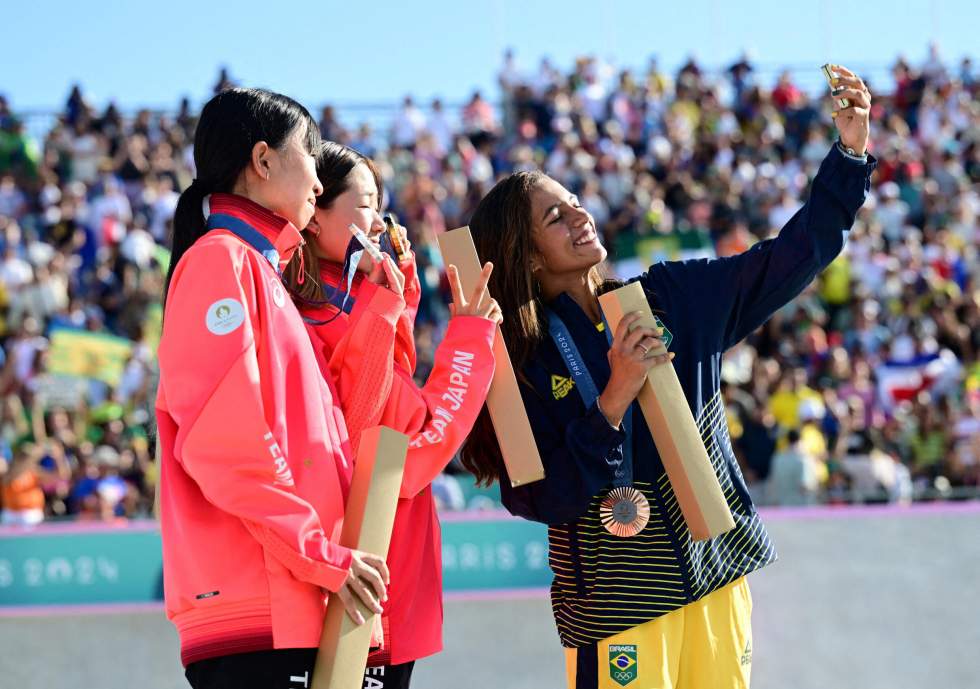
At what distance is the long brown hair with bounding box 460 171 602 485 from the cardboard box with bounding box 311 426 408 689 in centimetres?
72

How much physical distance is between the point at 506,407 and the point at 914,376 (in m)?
9.26

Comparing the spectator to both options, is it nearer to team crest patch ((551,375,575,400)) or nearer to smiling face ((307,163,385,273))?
team crest patch ((551,375,575,400))

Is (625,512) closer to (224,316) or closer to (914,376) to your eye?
(224,316)

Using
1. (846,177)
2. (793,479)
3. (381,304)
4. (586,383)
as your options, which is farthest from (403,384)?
(793,479)

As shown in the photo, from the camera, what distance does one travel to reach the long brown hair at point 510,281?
346 cm

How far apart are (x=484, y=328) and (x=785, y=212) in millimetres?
12191

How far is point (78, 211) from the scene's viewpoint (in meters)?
14.1

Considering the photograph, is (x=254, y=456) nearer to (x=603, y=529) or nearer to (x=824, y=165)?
(x=603, y=529)

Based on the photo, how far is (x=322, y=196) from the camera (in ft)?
10.9

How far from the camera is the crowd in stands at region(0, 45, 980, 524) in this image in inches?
390

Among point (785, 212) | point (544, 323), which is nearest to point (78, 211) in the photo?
point (785, 212)

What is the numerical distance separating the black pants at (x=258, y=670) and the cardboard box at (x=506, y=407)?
73cm

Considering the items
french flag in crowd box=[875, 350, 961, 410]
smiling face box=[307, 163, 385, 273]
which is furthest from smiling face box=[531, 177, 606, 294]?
french flag in crowd box=[875, 350, 961, 410]

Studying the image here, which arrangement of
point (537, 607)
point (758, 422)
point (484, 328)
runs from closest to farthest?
point (484, 328), point (537, 607), point (758, 422)
